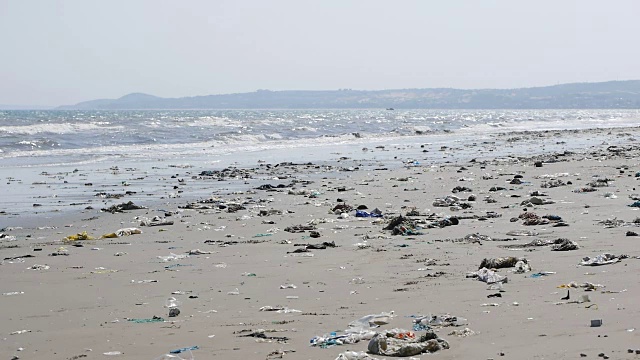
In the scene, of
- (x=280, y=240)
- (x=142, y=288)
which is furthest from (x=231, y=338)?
(x=280, y=240)

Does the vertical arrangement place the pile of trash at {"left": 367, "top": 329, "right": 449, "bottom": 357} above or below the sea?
above

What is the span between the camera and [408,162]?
77.4 feet

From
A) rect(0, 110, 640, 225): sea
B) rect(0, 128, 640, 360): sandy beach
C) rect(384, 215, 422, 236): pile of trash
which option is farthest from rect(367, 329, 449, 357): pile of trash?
rect(0, 110, 640, 225): sea

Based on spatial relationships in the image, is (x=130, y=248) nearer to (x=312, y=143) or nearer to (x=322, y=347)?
(x=322, y=347)

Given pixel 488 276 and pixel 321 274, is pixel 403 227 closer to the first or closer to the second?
pixel 321 274

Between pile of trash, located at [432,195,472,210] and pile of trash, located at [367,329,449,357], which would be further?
pile of trash, located at [432,195,472,210]

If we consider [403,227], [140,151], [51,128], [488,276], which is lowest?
[140,151]

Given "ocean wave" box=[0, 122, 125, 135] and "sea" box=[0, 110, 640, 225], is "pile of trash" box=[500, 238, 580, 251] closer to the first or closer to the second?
"sea" box=[0, 110, 640, 225]

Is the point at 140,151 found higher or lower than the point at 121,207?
lower

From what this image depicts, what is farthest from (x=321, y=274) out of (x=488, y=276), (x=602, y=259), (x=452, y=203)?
(x=452, y=203)

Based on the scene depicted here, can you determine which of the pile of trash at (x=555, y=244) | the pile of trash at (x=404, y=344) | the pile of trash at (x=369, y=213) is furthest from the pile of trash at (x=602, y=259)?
the pile of trash at (x=369, y=213)

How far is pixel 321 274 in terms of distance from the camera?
7.28 m

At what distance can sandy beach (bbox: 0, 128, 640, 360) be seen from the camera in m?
4.85

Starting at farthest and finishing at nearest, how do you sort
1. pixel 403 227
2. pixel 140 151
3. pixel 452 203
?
pixel 140 151, pixel 452 203, pixel 403 227
